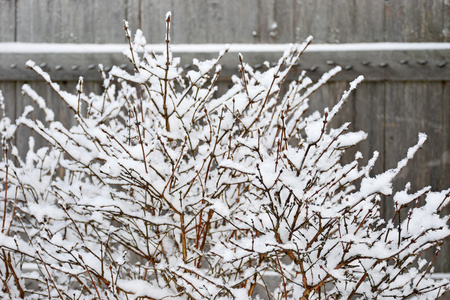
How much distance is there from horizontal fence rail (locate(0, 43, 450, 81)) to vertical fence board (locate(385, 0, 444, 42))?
0.20ft

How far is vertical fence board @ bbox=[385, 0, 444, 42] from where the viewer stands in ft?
10.2

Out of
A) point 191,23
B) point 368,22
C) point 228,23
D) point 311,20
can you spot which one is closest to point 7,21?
point 191,23

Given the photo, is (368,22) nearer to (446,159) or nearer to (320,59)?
(320,59)

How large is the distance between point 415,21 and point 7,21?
2.34 m

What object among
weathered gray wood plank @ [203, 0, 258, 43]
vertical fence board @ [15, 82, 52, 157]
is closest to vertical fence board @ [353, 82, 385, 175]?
weathered gray wood plank @ [203, 0, 258, 43]

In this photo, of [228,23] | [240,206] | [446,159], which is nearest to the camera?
[240,206]

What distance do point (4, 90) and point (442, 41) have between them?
2505mm

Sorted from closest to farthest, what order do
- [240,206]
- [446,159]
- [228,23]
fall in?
[240,206] < [446,159] < [228,23]

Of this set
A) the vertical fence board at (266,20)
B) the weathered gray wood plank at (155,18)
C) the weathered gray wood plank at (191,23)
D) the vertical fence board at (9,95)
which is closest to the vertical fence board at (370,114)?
the vertical fence board at (266,20)

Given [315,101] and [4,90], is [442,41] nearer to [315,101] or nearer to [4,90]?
[315,101]

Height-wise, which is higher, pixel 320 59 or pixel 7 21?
pixel 7 21

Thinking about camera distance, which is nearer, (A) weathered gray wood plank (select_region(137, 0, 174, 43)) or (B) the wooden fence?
(B) the wooden fence

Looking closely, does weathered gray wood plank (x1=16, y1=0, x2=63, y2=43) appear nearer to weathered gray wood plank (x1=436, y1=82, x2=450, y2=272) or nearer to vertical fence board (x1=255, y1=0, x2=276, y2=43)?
vertical fence board (x1=255, y1=0, x2=276, y2=43)

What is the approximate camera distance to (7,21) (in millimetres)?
3244
